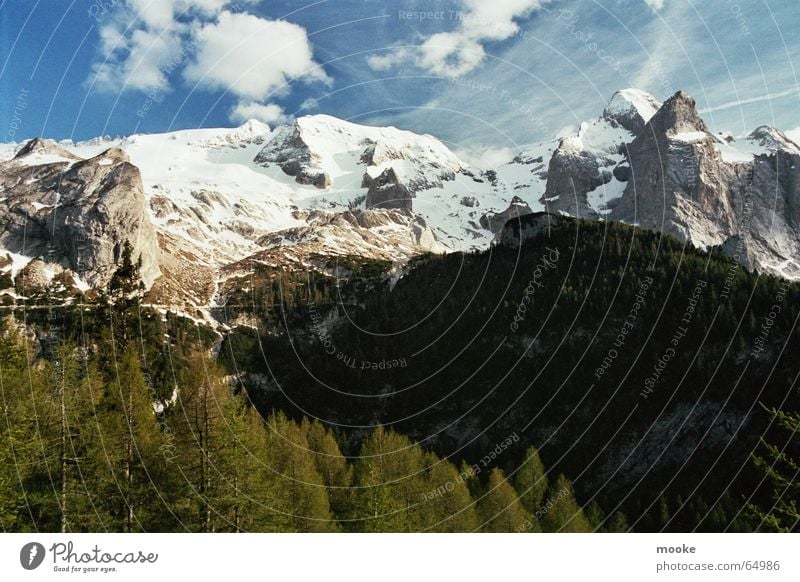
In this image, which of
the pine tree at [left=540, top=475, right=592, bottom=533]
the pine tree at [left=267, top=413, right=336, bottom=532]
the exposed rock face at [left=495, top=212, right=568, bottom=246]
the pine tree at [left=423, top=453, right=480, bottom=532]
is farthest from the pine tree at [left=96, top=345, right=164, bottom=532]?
the exposed rock face at [left=495, top=212, right=568, bottom=246]

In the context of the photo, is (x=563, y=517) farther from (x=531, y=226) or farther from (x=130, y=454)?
(x=531, y=226)

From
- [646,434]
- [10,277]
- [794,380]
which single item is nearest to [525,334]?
[646,434]

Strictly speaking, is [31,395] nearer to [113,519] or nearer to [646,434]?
[113,519]

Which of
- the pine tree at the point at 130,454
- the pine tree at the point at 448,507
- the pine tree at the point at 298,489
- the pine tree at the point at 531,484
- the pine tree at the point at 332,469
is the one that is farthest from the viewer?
the pine tree at the point at 531,484
